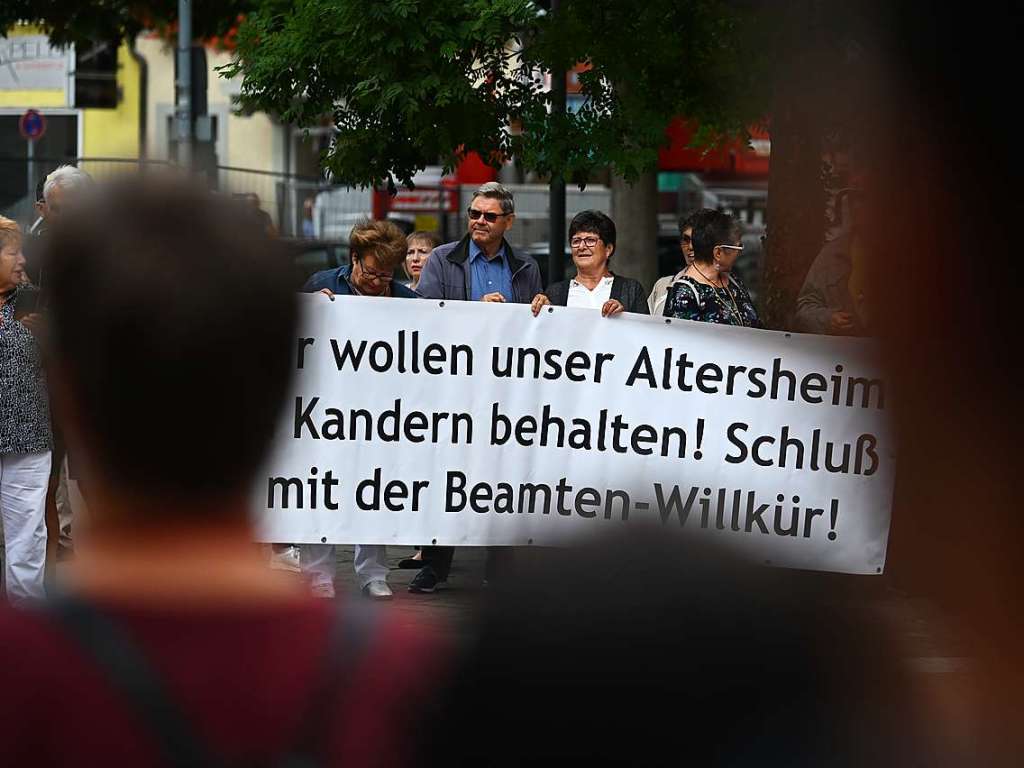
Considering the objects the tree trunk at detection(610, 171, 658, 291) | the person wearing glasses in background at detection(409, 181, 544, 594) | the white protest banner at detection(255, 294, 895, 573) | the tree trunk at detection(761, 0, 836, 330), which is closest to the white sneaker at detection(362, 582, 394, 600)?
the person wearing glasses in background at detection(409, 181, 544, 594)

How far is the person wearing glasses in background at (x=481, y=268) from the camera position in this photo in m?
8.04

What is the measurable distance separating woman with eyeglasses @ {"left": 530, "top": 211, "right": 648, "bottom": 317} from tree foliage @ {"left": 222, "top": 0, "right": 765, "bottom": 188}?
6.90 ft

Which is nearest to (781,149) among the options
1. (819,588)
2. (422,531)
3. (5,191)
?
(422,531)

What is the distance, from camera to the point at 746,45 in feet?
32.7

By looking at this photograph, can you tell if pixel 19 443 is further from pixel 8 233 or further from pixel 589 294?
pixel 589 294

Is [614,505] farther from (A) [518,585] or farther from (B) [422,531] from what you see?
(B) [422,531]

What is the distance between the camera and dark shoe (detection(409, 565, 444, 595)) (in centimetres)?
761

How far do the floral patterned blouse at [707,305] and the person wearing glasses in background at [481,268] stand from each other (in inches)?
31.6

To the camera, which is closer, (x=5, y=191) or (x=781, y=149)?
(x=781, y=149)

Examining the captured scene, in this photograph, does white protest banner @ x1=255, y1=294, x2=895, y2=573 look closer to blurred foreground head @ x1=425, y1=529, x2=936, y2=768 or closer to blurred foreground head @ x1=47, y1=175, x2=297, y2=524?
blurred foreground head @ x1=47, y1=175, x2=297, y2=524

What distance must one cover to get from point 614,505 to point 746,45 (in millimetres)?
9136

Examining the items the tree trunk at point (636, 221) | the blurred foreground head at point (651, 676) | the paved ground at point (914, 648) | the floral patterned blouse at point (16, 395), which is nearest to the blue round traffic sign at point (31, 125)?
the tree trunk at point (636, 221)

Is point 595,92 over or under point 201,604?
over

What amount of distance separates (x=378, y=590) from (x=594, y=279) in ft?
5.45
